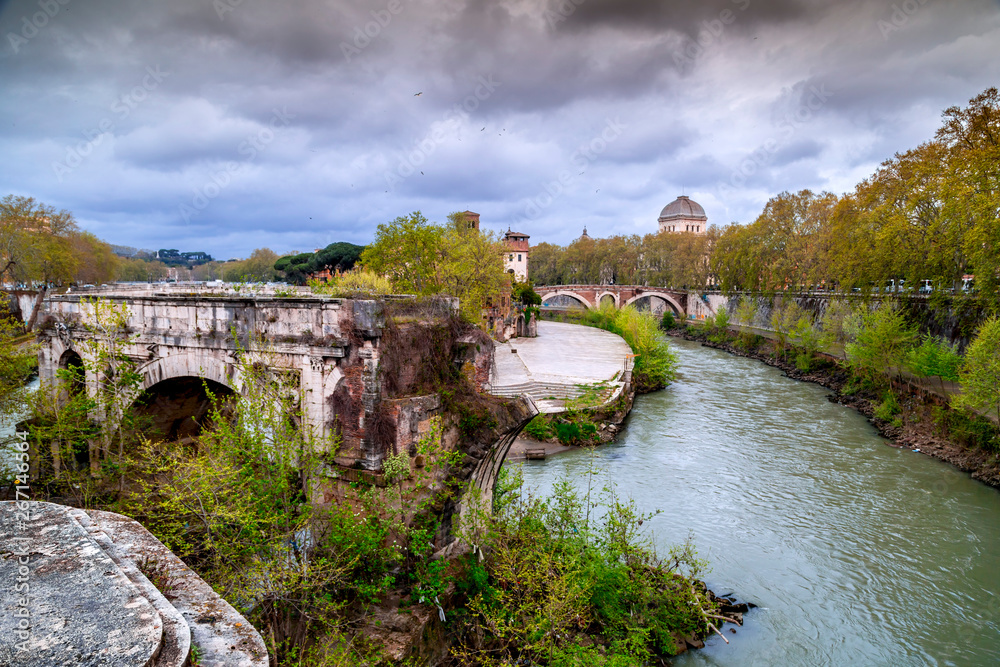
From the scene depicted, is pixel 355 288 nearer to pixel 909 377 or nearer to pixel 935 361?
pixel 935 361

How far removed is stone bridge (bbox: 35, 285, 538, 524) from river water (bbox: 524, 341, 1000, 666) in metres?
6.37

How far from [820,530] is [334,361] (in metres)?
13.2

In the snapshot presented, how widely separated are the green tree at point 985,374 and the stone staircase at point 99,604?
2106 cm

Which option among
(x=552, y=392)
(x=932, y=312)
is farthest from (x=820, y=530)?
(x=932, y=312)

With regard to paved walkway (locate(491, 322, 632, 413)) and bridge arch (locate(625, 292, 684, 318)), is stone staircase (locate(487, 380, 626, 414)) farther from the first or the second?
bridge arch (locate(625, 292, 684, 318))

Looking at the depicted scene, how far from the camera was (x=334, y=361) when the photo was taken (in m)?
7.90

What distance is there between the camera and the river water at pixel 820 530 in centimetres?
1049

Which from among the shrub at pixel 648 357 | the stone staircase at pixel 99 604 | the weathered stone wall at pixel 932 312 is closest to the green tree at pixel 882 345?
the weathered stone wall at pixel 932 312

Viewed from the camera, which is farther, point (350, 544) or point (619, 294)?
point (619, 294)

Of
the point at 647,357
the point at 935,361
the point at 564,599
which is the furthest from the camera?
the point at 647,357

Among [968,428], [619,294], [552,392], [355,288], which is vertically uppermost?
[355,288]

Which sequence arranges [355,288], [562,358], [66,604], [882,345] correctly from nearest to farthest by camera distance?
[66,604] < [355,288] < [882,345] < [562,358]

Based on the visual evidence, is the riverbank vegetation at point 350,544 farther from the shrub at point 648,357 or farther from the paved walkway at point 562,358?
the shrub at point 648,357

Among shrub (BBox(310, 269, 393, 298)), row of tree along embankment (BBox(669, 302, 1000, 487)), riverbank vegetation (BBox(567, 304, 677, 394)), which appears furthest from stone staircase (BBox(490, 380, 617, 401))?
row of tree along embankment (BBox(669, 302, 1000, 487))
